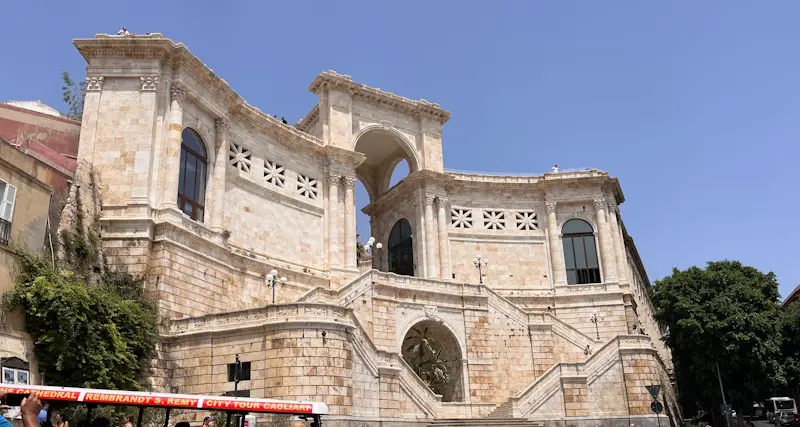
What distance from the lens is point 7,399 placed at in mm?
9234

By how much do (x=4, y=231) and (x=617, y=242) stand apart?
33.9m

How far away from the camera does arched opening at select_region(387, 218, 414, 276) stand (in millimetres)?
43375

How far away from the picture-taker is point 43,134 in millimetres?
28562

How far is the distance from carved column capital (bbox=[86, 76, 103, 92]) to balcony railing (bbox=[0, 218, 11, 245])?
34.6ft

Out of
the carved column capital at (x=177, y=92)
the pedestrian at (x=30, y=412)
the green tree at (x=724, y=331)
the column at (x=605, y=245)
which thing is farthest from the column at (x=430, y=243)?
the pedestrian at (x=30, y=412)

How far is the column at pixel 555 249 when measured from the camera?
42.2m

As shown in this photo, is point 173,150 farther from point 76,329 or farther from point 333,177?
point 333,177

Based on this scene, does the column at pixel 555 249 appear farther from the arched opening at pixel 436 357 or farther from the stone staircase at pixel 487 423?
the stone staircase at pixel 487 423

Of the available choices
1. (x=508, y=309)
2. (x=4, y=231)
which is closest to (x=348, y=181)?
(x=508, y=309)

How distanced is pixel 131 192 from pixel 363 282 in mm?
10306

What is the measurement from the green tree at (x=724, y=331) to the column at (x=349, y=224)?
18.4m

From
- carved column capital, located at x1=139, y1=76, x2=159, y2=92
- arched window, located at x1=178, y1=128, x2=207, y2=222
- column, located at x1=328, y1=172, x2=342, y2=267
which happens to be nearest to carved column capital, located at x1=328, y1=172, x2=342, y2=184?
column, located at x1=328, y1=172, x2=342, y2=267

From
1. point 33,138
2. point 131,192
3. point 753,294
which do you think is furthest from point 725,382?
point 33,138

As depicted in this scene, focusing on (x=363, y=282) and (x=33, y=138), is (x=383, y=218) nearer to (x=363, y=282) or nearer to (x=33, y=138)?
(x=363, y=282)
